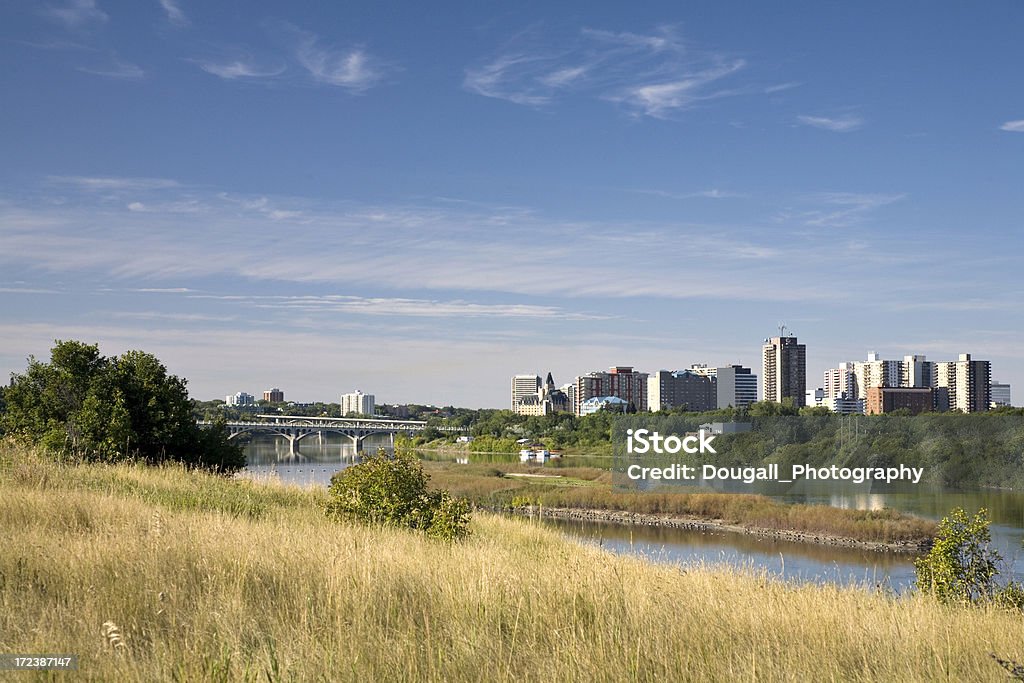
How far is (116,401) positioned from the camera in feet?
86.4

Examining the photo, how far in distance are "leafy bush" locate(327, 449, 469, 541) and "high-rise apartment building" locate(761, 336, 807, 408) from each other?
184 metres

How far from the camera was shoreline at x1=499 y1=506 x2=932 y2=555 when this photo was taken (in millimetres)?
44844

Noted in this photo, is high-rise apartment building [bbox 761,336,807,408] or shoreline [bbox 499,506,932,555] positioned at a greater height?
high-rise apartment building [bbox 761,336,807,408]

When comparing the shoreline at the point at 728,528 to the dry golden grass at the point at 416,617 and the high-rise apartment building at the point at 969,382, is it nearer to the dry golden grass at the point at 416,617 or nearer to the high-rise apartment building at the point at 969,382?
the dry golden grass at the point at 416,617

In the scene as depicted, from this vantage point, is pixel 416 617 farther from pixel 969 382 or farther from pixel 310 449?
pixel 969 382

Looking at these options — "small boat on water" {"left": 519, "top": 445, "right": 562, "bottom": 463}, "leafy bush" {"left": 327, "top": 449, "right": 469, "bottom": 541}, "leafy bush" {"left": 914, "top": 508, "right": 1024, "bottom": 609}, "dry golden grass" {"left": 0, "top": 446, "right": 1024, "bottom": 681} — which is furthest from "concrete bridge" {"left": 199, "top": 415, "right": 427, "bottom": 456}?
"dry golden grass" {"left": 0, "top": 446, "right": 1024, "bottom": 681}

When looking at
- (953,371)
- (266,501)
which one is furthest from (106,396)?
(953,371)

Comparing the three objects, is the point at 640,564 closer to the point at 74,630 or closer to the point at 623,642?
the point at 623,642

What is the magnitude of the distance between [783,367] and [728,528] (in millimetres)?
146571

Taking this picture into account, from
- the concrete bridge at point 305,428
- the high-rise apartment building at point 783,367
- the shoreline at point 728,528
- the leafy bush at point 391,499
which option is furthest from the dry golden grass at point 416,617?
the high-rise apartment building at point 783,367

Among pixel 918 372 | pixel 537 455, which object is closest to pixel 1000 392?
pixel 918 372

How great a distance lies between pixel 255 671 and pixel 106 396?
2482 cm

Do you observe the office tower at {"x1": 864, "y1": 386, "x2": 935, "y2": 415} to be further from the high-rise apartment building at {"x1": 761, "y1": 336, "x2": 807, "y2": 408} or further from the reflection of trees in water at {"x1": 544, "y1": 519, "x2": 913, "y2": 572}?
the reflection of trees in water at {"x1": 544, "y1": 519, "x2": 913, "y2": 572}

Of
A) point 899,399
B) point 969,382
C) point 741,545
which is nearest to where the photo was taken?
point 741,545
